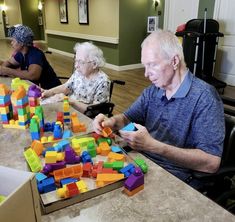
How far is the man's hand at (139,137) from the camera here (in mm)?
1088

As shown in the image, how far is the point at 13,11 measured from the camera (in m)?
12.4

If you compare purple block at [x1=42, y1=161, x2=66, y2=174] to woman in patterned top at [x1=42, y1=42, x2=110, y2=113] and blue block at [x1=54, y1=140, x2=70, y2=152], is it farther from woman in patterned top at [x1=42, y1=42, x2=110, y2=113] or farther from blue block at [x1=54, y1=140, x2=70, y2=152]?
woman in patterned top at [x1=42, y1=42, x2=110, y2=113]

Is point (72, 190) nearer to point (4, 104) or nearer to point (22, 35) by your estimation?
point (4, 104)

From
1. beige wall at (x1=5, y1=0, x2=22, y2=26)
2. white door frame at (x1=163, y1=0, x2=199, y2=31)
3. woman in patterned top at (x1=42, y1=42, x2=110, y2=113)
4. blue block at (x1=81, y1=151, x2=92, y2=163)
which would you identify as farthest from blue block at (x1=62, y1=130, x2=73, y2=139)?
beige wall at (x1=5, y1=0, x2=22, y2=26)

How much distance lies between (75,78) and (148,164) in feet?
4.96

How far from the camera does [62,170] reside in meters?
A: 0.93

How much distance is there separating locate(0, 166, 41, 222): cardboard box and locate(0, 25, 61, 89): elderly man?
2188 mm

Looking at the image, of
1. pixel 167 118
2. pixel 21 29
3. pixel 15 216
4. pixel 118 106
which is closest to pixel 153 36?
pixel 167 118

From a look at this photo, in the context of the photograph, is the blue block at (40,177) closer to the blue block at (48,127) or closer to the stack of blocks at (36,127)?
the stack of blocks at (36,127)

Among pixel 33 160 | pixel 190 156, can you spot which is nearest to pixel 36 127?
pixel 33 160

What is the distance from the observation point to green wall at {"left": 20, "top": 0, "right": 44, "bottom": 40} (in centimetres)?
1208

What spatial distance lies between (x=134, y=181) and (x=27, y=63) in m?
2.29

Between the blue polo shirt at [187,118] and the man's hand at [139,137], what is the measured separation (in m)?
0.25

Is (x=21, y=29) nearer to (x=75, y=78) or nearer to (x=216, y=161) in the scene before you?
(x=75, y=78)
